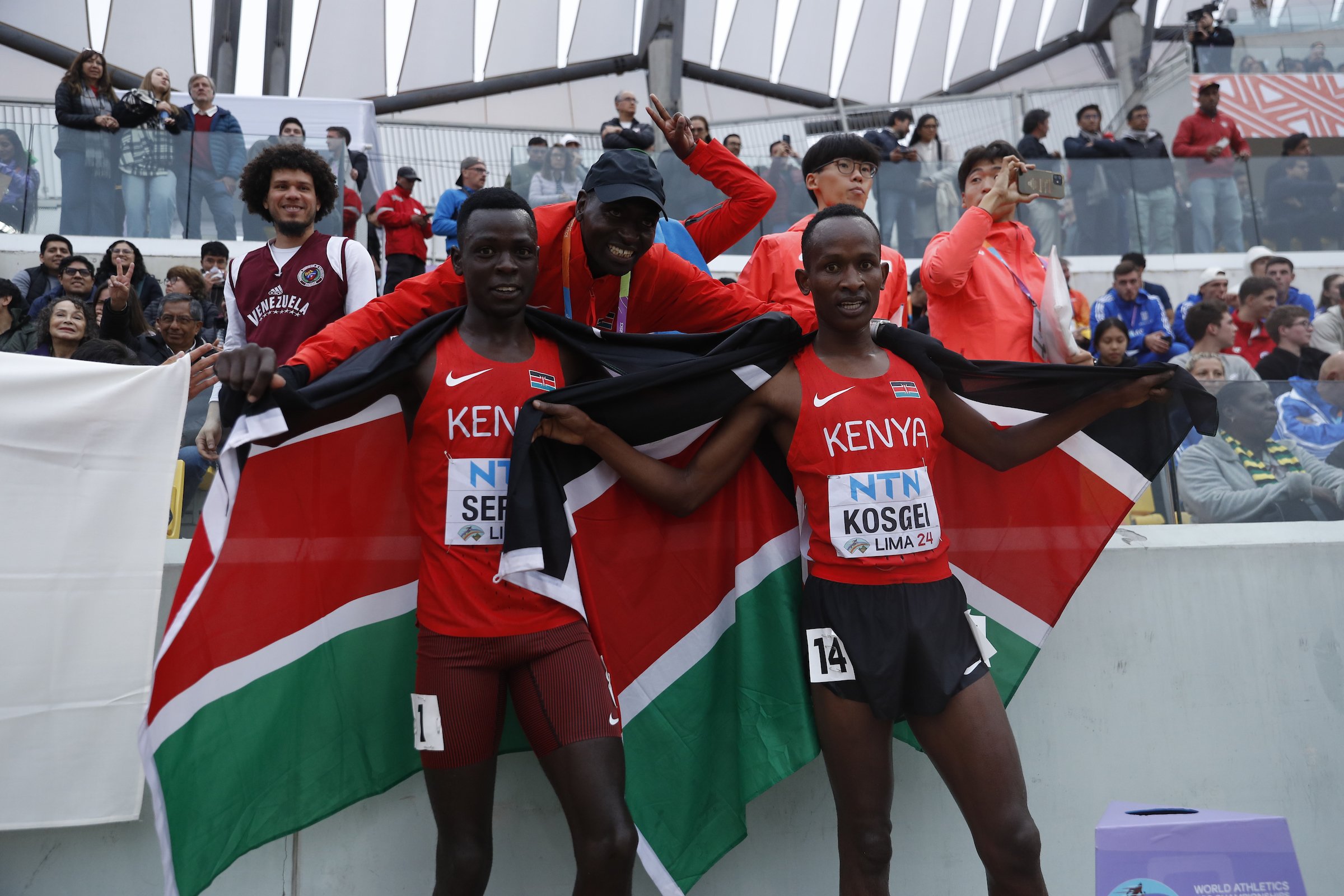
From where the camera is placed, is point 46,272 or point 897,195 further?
point 897,195

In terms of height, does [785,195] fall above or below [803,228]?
above

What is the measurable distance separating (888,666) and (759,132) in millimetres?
16948

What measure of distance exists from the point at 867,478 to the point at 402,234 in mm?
7537

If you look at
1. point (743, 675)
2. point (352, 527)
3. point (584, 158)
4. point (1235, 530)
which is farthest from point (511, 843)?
point (584, 158)

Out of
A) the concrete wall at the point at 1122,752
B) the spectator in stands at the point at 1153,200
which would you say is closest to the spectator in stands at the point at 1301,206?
the spectator in stands at the point at 1153,200

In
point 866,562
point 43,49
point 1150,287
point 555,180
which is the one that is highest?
point 43,49

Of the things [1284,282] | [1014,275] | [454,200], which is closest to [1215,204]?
[1284,282]

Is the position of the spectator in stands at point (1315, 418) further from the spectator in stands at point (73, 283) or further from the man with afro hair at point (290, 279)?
the spectator in stands at point (73, 283)

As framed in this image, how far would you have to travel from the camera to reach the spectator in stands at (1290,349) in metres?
6.35

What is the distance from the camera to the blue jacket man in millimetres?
7898

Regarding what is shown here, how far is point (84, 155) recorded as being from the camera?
10.2 m

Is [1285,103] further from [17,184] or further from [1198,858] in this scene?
[17,184]

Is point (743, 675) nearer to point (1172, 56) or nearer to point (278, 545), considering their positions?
point (278, 545)

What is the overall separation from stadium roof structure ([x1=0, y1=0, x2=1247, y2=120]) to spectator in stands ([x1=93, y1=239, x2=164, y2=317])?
39.4 ft
